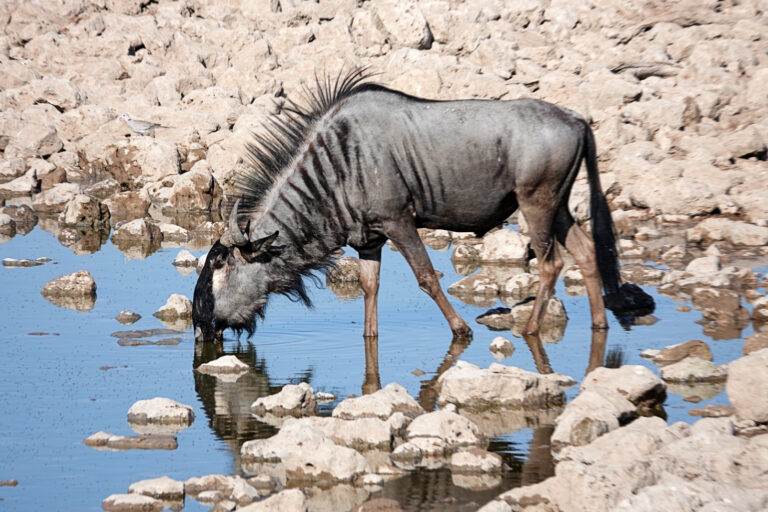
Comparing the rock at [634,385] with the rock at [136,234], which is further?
the rock at [136,234]

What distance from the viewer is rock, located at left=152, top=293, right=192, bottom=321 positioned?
41.0 ft

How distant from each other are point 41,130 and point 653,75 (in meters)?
12.0

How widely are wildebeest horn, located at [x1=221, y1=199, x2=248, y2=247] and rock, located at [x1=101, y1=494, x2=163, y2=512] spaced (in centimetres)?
439

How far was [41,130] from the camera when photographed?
2241 cm

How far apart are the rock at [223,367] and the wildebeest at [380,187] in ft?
3.11

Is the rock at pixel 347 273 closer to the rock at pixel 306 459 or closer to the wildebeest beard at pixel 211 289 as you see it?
the wildebeest beard at pixel 211 289

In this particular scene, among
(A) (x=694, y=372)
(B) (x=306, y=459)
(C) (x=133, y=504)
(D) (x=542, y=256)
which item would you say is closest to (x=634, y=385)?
(A) (x=694, y=372)

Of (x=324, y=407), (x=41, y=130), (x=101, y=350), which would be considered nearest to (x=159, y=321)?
(x=101, y=350)

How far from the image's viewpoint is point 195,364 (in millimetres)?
10617

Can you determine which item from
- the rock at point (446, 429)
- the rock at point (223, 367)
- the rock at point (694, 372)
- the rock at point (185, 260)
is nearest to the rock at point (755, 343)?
the rock at point (694, 372)

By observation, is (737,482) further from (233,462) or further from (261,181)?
(261,181)

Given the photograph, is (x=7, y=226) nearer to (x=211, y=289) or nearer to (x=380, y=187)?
(x=211, y=289)

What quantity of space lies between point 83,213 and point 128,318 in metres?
6.96

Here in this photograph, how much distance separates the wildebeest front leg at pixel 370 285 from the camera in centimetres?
1153
